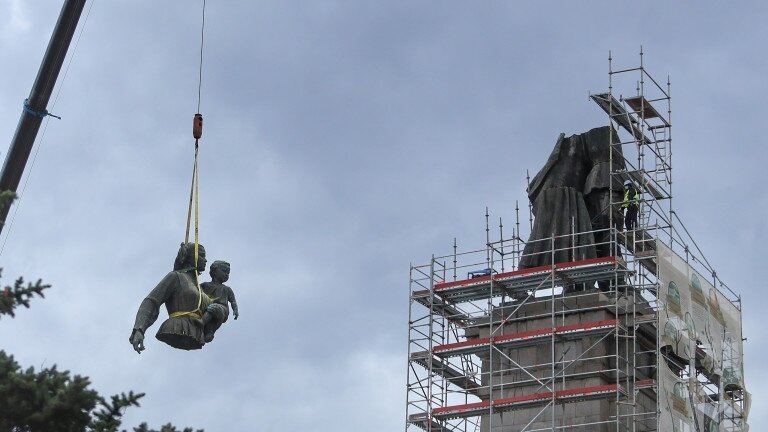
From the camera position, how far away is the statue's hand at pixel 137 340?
55.2 metres

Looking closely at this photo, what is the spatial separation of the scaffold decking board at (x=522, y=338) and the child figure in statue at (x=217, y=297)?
14.7 metres

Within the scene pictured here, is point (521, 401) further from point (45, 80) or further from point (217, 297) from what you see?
point (45, 80)

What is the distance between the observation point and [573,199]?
77.4 meters

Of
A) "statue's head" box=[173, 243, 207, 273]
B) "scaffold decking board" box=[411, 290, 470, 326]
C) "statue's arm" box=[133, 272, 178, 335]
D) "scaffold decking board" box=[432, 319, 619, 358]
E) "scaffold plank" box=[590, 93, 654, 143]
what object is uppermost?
"scaffold plank" box=[590, 93, 654, 143]

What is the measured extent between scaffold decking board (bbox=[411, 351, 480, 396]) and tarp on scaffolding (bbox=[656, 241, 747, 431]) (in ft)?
23.3

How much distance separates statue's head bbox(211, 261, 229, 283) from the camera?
200 ft

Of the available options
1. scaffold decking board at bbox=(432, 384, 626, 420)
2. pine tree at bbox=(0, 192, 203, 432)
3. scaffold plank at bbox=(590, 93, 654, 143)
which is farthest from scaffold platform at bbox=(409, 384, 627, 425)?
pine tree at bbox=(0, 192, 203, 432)

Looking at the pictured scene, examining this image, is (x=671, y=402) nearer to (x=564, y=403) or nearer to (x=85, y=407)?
(x=564, y=403)

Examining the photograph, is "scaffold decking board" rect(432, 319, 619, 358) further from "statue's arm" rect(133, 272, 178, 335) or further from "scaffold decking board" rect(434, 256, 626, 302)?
"statue's arm" rect(133, 272, 178, 335)

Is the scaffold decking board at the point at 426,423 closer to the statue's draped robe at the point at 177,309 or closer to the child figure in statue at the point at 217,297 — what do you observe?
the child figure in statue at the point at 217,297

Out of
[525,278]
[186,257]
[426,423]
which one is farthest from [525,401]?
[186,257]

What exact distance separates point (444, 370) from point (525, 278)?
4.38 m

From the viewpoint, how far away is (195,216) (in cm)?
5766

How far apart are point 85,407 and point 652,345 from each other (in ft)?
117
